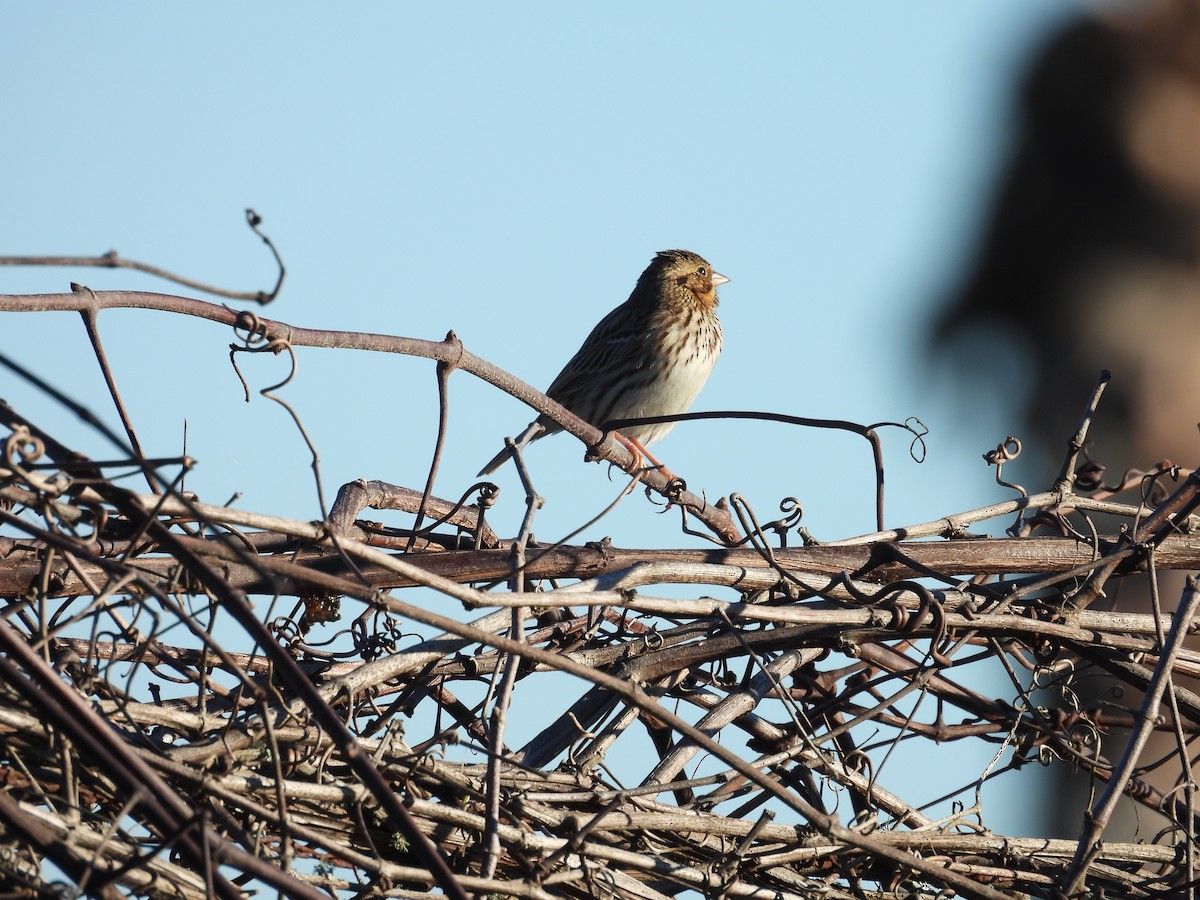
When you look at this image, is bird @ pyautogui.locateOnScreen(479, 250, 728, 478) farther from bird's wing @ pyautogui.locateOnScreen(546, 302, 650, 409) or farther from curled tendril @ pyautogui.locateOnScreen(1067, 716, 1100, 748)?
curled tendril @ pyautogui.locateOnScreen(1067, 716, 1100, 748)

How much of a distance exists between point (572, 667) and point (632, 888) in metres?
0.43

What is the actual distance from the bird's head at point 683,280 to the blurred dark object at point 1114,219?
8.79 ft

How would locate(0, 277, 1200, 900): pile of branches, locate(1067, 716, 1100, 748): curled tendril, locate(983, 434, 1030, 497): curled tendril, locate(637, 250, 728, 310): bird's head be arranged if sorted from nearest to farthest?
locate(0, 277, 1200, 900): pile of branches → locate(1067, 716, 1100, 748): curled tendril → locate(983, 434, 1030, 497): curled tendril → locate(637, 250, 728, 310): bird's head

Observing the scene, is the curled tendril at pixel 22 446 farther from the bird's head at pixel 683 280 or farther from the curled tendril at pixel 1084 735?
the bird's head at pixel 683 280

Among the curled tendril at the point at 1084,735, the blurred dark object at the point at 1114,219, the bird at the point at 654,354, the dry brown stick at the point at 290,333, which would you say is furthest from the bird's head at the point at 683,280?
the curled tendril at the point at 1084,735

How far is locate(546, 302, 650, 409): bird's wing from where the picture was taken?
697cm

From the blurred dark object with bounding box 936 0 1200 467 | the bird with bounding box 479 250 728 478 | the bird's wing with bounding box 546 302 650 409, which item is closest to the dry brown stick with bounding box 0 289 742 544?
the bird with bounding box 479 250 728 478

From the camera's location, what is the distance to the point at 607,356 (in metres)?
7.05

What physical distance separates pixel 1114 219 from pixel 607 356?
12.6ft

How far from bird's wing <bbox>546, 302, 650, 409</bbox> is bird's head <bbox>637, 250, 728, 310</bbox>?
182 millimetres

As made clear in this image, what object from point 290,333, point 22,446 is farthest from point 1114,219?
point 22,446

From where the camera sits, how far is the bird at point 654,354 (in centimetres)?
685

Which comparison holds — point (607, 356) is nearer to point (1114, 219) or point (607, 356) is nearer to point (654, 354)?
point (654, 354)

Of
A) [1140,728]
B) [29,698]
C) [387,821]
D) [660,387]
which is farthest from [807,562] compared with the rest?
[660,387]
